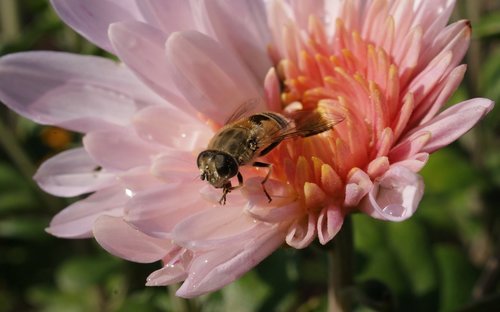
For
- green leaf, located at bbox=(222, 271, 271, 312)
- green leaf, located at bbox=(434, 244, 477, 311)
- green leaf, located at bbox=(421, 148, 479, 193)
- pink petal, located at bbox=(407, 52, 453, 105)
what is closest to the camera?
pink petal, located at bbox=(407, 52, 453, 105)

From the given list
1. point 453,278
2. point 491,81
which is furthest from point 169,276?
point 491,81

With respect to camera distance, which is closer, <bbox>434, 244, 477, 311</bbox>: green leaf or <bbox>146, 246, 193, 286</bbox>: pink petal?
<bbox>146, 246, 193, 286</bbox>: pink petal

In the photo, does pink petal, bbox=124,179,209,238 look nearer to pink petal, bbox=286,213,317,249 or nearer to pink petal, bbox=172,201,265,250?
pink petal, bbox=172,201,265,250

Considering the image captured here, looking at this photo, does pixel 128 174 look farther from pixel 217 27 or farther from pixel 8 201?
pixel 8 201

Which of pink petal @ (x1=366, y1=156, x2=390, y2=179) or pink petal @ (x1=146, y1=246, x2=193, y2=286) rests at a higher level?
pink petal @ (x1=366, y1=156, x2=390, y2=179)

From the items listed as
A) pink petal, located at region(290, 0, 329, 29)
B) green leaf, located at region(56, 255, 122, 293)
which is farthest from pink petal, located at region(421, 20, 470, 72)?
green leaf, located at region(56, 255, 122, 293)

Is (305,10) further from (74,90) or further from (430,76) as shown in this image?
(74,90)

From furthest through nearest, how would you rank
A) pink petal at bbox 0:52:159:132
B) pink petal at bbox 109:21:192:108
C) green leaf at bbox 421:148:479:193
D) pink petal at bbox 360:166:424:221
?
1. green leaf at bbox 421:148:479:193
2. pink petal at bbox 0:52:159:132
3. pink petal at bbox 109:21:192:108
4. pink petal at bbox 360:166:424:221
